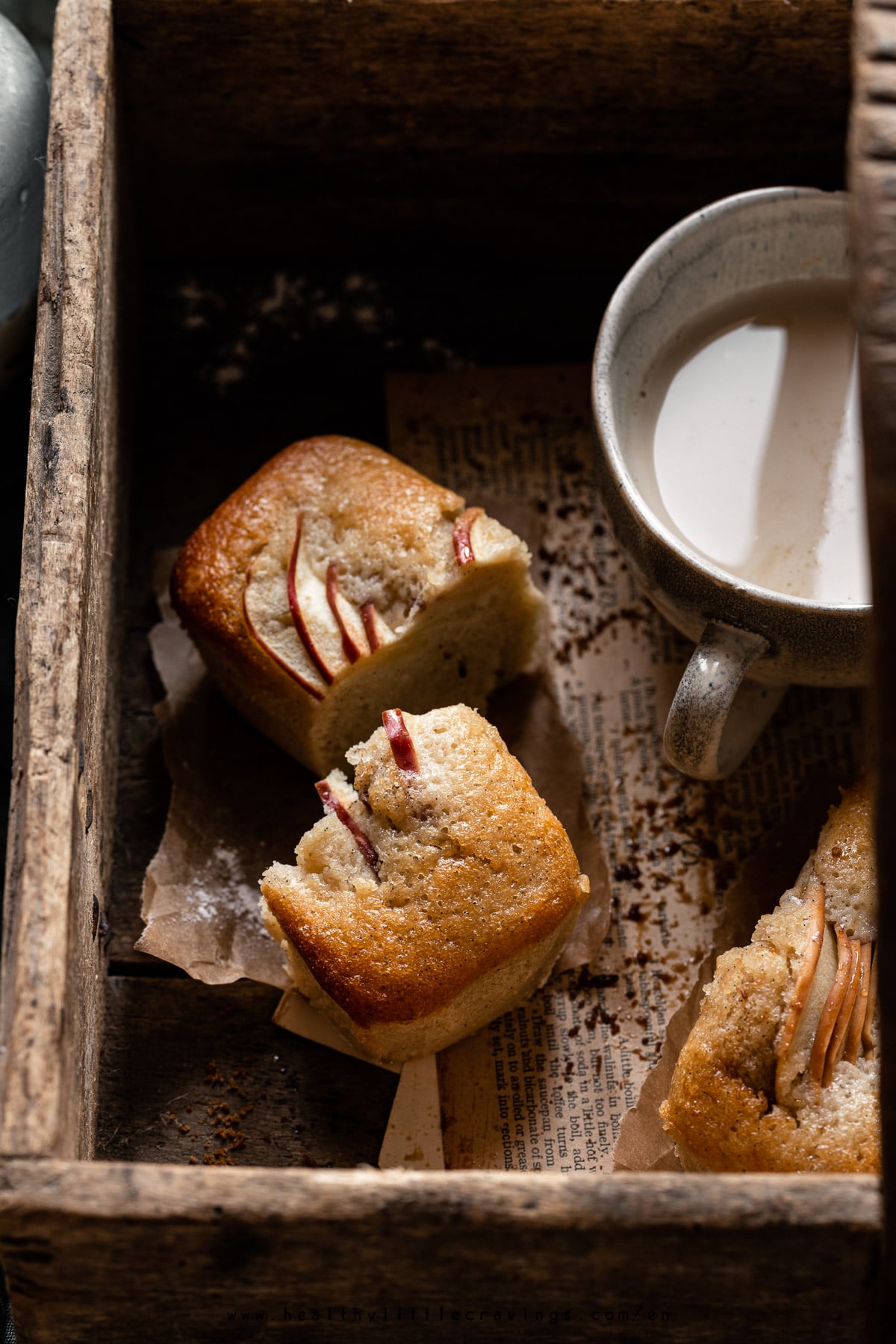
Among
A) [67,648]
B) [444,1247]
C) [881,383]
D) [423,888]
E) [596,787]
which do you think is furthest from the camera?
[596,787]

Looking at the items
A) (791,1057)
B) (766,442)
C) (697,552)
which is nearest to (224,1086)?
(791,1057)

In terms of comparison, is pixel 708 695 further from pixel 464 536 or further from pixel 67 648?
pixel 67 648

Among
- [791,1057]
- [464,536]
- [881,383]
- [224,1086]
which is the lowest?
[224,1086]

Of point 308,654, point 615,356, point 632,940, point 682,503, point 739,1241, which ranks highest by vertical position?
point 615,356

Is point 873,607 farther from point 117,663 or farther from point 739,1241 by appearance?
point 117,663

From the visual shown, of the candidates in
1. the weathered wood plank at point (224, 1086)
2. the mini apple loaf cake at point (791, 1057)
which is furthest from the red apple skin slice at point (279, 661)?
the mini apple loaf cake at point (791, 1057)

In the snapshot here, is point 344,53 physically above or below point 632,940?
above

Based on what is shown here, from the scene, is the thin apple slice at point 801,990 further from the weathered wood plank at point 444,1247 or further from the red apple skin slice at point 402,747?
the red apple skin slice at point 402,747

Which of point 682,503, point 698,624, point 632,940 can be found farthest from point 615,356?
point 632,940
